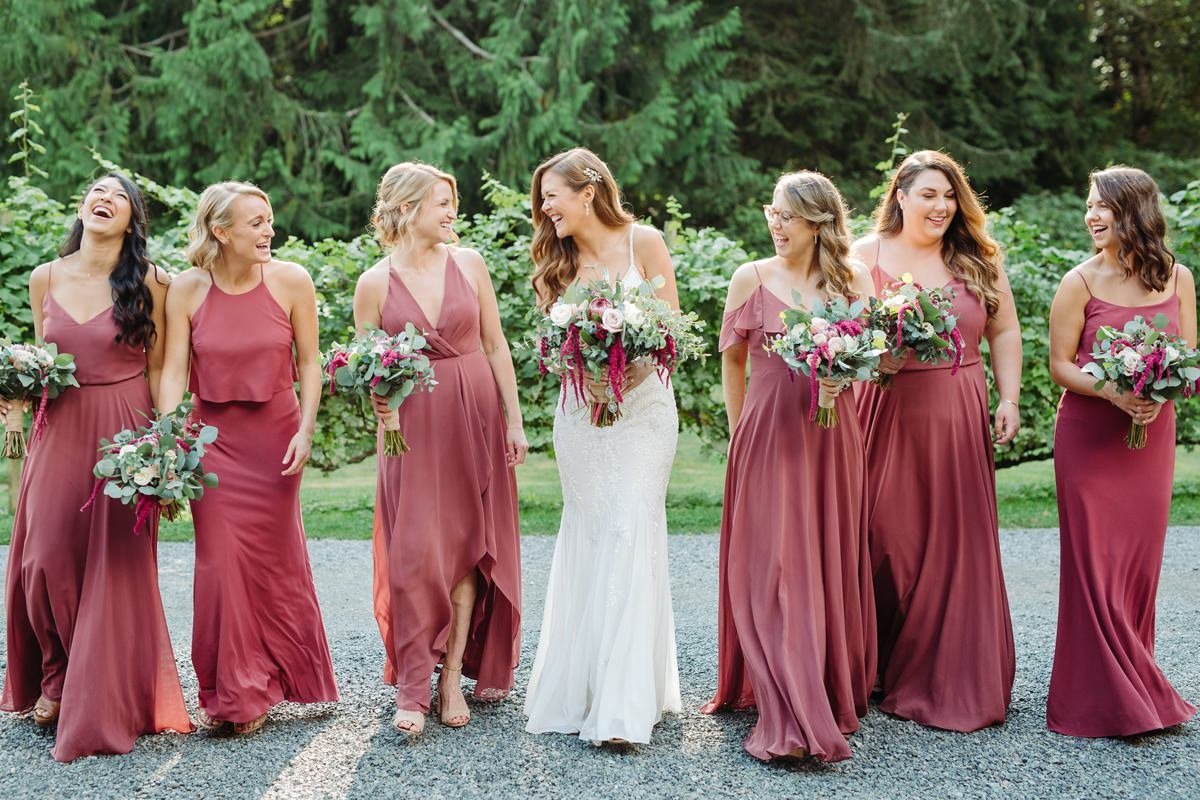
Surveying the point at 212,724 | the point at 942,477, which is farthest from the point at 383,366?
the point at 942,477

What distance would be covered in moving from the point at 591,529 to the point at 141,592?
6.69ft

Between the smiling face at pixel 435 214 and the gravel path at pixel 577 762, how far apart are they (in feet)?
7.41

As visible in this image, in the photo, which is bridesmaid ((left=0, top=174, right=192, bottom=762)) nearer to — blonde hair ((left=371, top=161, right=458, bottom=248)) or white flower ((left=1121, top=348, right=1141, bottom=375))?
blonde hair ((left=371, top=161, right=458, bottom=248))

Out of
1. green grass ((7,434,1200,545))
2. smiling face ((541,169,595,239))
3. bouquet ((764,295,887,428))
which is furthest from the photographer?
green grass ((7,434,1200,545))

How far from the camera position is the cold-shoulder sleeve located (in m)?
5.59

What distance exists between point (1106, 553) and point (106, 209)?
4761mm

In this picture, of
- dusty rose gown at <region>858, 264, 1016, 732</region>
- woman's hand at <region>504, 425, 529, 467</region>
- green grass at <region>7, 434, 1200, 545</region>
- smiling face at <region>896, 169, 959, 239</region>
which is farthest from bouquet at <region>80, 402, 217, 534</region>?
green grass at <region>7, 434, 1200, 545</region>

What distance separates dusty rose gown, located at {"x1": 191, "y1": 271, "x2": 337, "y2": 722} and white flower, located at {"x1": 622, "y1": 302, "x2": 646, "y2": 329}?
165 centimetres

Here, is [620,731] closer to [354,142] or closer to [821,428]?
[821,428]

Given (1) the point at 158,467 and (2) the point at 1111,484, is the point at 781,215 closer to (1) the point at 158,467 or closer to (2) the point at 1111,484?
(2) the point at 1111,484

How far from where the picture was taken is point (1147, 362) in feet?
17.3

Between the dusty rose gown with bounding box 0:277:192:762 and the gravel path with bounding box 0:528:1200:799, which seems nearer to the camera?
the gravel path with bounding box 0:528:1200:799

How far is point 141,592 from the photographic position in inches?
221

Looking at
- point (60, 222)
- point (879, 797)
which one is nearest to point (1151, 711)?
point (879, 797)
